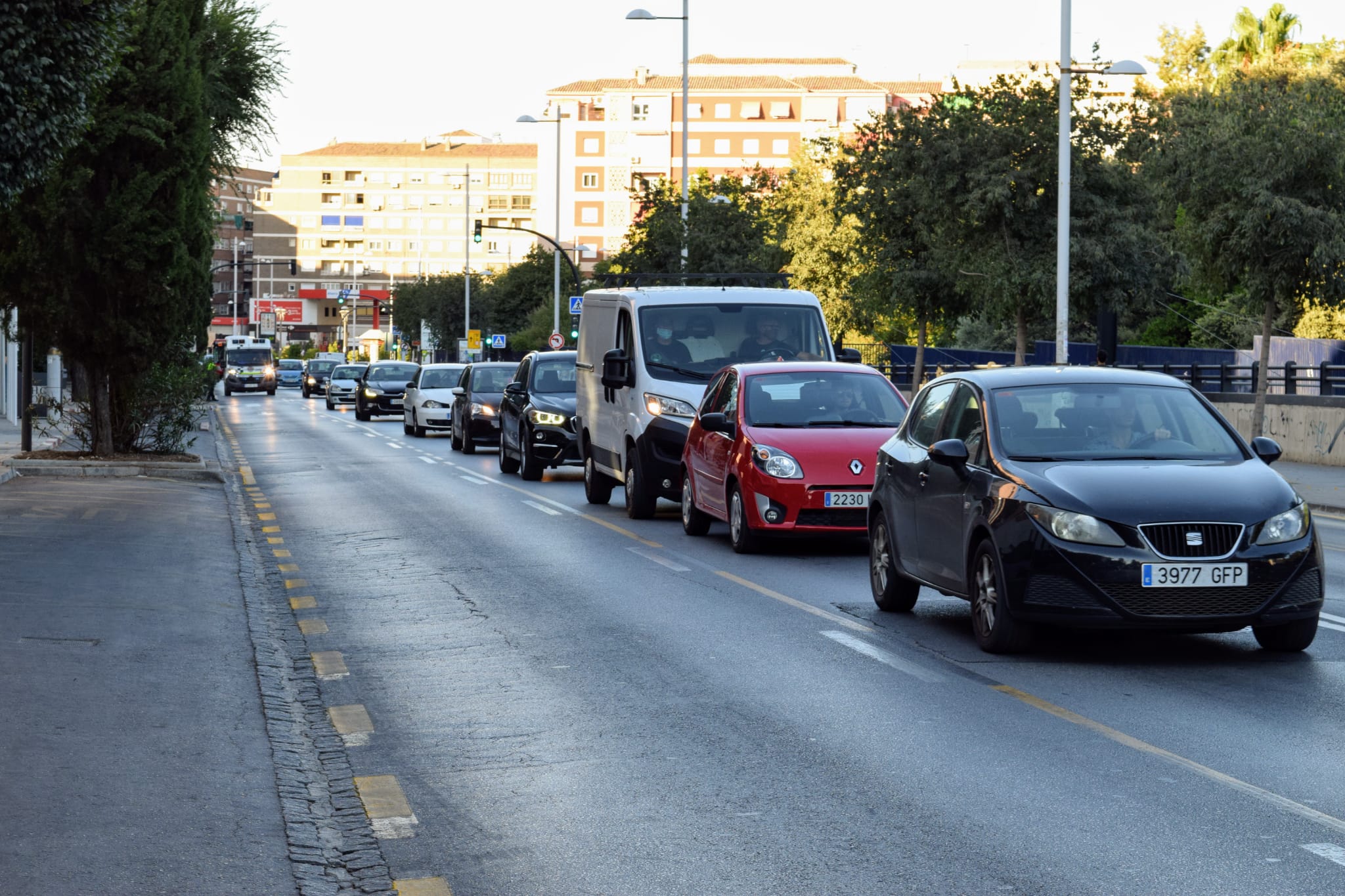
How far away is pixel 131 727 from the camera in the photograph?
7.89m

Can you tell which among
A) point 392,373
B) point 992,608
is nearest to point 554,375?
point 992,608

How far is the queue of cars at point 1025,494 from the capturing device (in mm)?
9523

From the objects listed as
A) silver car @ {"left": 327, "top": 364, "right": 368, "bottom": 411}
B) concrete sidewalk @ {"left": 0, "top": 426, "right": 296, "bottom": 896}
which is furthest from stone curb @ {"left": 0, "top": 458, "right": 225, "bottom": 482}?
silver car @ {"left": 327, "top": 364, "right": 368, "bottom": 411}

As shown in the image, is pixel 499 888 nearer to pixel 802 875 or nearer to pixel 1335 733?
pixel 802 875

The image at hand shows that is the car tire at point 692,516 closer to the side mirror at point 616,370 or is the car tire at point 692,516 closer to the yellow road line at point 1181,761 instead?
the side mirror at point 616,370

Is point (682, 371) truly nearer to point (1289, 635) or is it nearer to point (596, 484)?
point (596, 484)

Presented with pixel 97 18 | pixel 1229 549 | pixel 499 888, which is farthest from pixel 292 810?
pixel 97 18

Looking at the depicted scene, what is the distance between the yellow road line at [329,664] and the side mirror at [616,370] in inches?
368

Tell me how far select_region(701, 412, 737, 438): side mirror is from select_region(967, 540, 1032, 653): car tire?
615 centimetres

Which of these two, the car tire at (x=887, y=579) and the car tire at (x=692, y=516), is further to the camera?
the car tire at (x=692, y=516)

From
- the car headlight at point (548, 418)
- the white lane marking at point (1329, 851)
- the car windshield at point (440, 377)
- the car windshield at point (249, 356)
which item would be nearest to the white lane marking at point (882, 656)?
the white lane marking at point (1329, 851)

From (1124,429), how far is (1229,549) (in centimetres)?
133

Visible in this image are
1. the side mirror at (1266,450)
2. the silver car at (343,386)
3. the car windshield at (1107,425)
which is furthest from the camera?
the silver car at (343,386)

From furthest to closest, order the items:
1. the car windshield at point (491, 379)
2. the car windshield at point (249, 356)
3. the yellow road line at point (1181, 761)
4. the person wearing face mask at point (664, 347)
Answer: the car windshield at point (249, 356), the car windshield at point (491, 379), the person wearing face mask at point (664, 347), the yellow road line at point (1181, 761)
